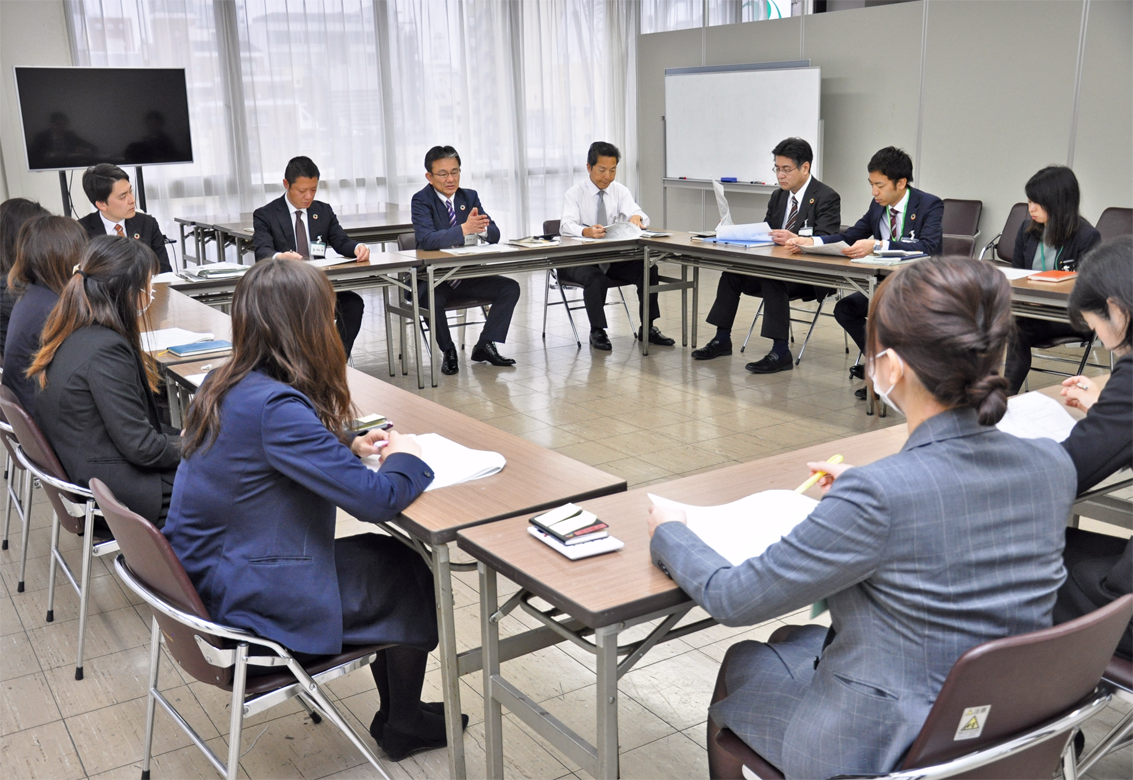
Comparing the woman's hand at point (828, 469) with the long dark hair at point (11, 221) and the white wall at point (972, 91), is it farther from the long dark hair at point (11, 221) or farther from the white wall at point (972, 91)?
the white wall at point (972, 91)

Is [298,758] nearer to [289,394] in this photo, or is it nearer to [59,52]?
[289,394]

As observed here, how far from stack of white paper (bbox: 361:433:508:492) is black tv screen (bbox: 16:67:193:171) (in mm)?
5616

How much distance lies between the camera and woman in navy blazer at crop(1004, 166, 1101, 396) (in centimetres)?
428

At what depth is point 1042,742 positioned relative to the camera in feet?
4.49

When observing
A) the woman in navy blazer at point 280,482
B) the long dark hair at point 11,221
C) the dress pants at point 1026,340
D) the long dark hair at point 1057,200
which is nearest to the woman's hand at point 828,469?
the woman in navy blazer at point 280,482

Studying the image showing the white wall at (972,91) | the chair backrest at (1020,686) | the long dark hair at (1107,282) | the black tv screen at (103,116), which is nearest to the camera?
the chair backrest at (1020,686)

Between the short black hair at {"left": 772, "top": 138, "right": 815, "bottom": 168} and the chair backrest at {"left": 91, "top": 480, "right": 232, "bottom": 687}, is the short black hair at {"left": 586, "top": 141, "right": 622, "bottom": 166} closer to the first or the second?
the short black hair at {"left": 772, "top": 138, "right": 815, "bottom": 168}

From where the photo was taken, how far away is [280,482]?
1.85m

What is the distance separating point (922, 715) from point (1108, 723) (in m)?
1.34

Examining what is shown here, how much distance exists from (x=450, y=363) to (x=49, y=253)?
295 cm

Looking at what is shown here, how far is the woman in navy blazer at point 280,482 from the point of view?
1.81 metres

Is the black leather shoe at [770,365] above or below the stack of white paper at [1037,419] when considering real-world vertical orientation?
below

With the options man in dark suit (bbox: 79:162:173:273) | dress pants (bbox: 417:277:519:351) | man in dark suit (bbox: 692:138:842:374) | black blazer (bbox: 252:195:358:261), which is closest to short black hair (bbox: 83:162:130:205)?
man in dark suit (bbox: 79:162:173:273)

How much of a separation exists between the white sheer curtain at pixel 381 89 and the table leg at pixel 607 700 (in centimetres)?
743
